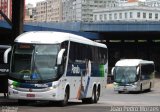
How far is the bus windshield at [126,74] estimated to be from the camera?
49.6 m

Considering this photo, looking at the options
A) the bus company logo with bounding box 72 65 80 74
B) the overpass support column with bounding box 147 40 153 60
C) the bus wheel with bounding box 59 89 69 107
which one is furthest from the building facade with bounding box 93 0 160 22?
the bus wheel with bounding box 59 89 69 107

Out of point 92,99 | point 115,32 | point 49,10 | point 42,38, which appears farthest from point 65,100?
point 49,10

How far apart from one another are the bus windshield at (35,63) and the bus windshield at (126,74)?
98.2 ft

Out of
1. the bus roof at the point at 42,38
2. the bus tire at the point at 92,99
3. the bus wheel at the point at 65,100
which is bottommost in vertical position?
the bus tire at the point at 92,99

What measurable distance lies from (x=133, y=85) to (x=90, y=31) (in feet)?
96.8

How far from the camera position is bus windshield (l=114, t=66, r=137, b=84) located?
49625 millimetres

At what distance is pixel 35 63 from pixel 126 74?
30.5 m

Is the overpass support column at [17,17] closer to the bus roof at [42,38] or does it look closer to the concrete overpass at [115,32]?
the concrete overpass at [115,32]

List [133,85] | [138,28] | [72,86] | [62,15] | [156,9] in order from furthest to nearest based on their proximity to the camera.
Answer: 1. [62,15]
2. [156,9]
3. [138,28]
4. [133,85]
5. [72,86]

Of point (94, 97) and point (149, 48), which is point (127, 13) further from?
point (94, 97)

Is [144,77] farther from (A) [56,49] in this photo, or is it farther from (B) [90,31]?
(A) [56,49]

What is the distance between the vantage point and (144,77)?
169 ft

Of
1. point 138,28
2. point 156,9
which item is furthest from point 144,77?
point 156,9

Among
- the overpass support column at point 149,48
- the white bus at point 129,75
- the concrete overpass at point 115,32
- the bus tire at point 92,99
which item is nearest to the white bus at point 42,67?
the bus tire at point 92,99
